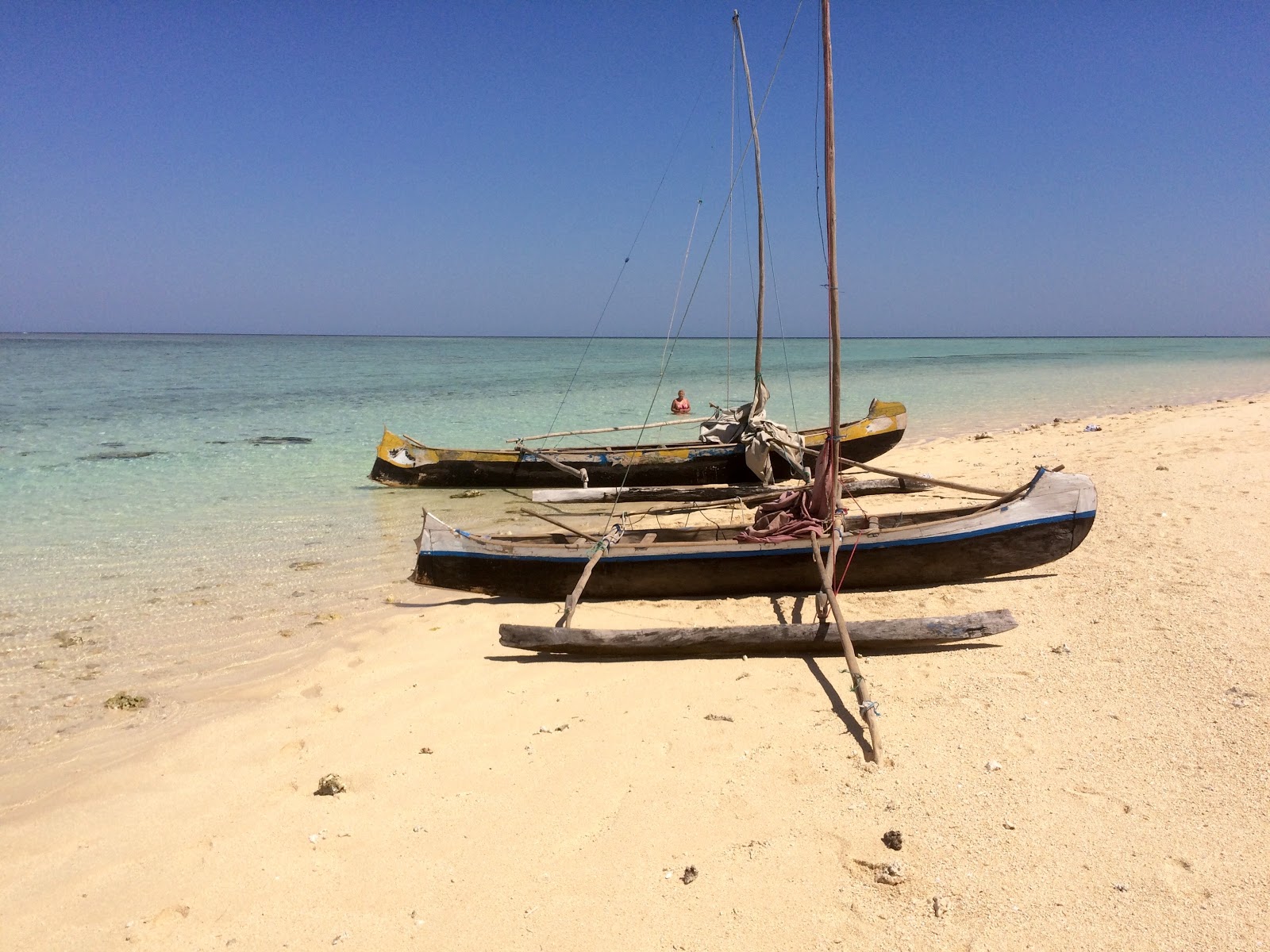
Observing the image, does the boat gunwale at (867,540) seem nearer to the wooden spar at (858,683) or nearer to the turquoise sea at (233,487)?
the wooden spar at (858,683)

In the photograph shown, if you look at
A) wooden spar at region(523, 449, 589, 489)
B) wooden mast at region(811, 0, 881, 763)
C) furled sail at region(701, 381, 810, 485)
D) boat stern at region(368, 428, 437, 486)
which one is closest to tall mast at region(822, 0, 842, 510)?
wooden mast at region(811, 0, 881, 763)

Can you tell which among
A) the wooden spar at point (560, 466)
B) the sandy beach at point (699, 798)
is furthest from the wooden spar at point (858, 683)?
the wooden spar at point (560, 466)

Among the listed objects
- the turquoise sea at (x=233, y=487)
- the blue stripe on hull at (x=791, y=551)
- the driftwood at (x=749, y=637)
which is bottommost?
the turquoise sea at (x=233, y=487)

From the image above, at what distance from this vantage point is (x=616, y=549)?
681cm

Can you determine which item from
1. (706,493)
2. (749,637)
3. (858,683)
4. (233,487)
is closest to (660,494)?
(706,493)

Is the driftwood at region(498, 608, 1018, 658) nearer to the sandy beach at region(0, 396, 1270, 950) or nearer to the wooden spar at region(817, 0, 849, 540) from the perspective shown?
the sandy beach at region(0, 396, 1270, 950)

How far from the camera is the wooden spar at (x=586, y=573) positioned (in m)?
6.06

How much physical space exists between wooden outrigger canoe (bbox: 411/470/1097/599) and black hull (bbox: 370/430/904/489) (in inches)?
212

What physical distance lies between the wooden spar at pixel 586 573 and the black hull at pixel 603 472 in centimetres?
499

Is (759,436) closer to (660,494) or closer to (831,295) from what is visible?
(660,494)

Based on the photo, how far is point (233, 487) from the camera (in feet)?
43.8

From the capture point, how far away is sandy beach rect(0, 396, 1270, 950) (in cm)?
320

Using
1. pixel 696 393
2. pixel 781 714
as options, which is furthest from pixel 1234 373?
pixel 781 714

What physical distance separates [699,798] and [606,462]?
9.17 m
